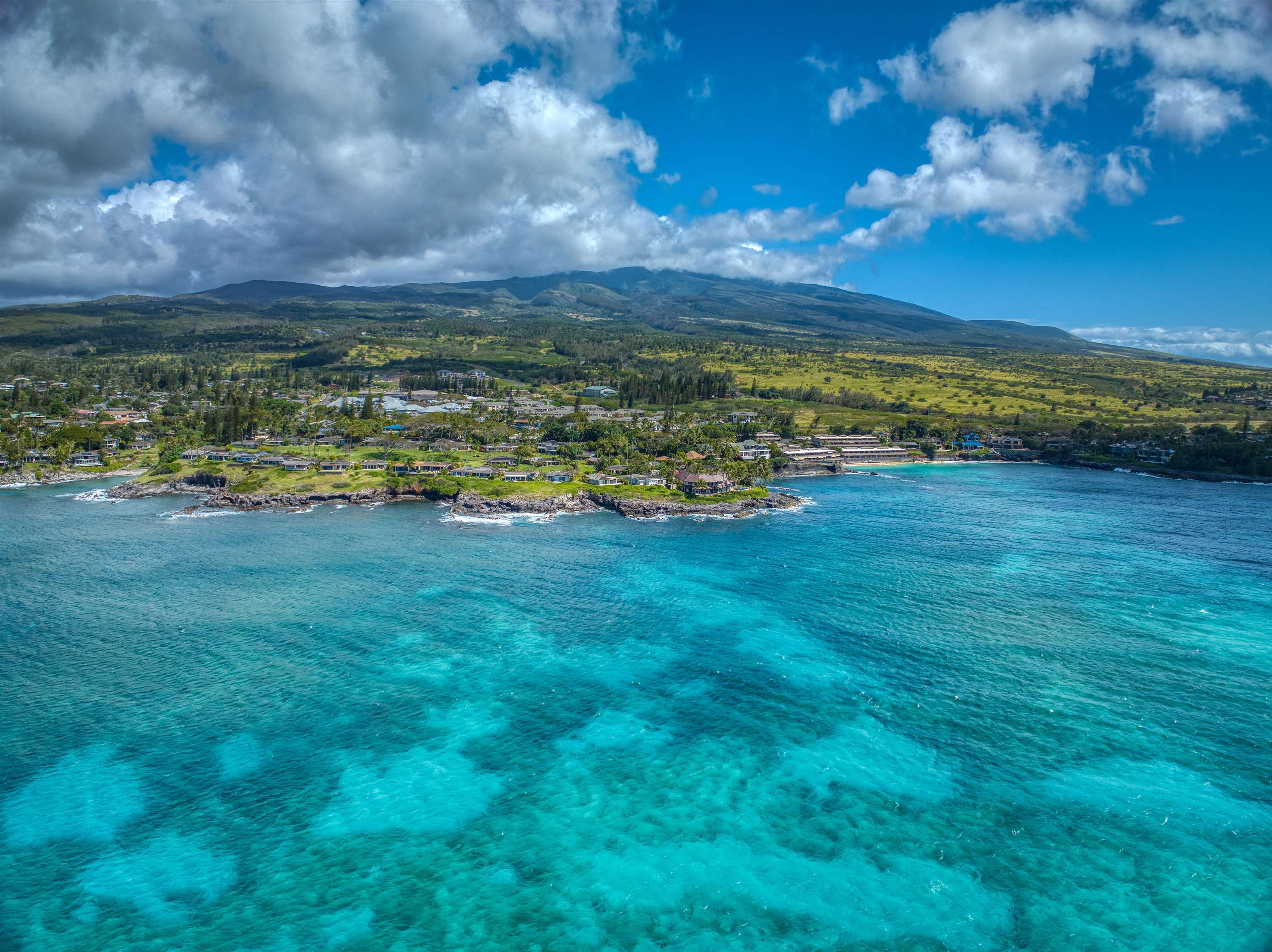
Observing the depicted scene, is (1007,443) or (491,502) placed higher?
(1007,443)

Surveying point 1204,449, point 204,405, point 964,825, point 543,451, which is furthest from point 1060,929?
point 204,405

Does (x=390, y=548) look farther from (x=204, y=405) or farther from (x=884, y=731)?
(x=204, y=405)

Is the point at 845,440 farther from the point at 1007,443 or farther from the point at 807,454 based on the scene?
the point at 1007,443

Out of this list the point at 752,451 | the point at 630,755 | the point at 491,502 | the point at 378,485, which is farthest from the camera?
the point at 752,451

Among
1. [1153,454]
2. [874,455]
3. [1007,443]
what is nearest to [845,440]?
[874,455]

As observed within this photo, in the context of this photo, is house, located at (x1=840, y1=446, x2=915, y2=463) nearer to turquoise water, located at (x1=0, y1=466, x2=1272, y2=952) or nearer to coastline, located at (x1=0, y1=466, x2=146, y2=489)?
turquoise water, located at (x1=0, y1=466, x2=1272, y2=952)
